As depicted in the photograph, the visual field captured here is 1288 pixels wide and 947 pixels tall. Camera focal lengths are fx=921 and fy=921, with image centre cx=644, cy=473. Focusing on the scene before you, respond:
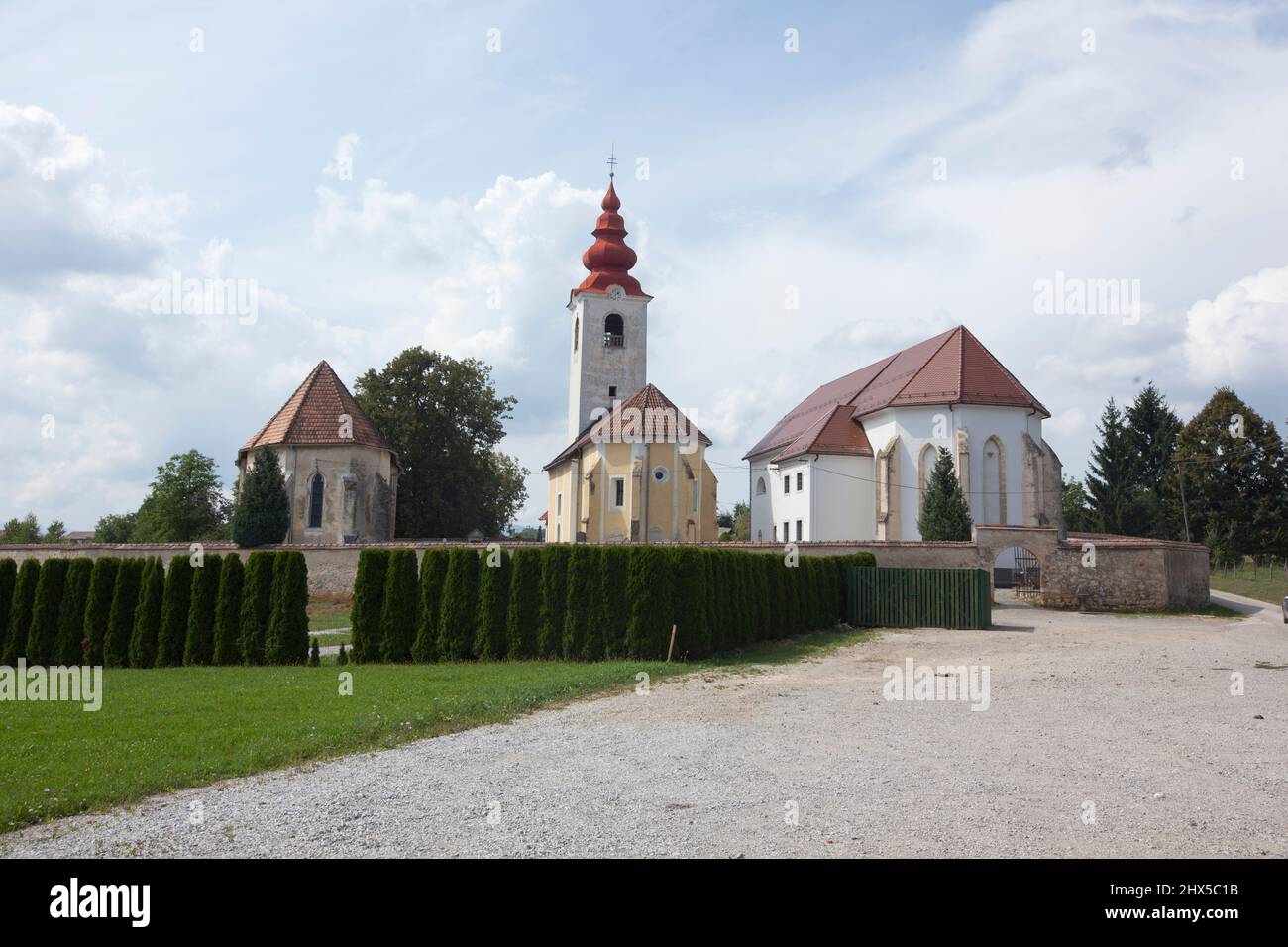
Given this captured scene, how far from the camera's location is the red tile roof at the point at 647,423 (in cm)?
4191

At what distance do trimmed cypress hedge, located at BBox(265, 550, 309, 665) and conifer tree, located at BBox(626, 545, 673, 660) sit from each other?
6160mm

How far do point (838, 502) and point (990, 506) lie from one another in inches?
290

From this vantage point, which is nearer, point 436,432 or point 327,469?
point 327,469

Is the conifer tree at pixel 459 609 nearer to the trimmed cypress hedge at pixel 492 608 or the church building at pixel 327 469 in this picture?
the trimmed cypress hedge at pixel 492 608

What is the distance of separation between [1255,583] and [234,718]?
166 feet

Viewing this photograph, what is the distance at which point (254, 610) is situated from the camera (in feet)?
57.1

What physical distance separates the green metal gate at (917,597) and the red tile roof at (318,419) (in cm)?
2380

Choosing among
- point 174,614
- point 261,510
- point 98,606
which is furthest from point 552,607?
point 261,510

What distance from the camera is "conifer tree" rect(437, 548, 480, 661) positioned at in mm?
16672

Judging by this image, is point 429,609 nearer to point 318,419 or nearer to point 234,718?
point 234,718

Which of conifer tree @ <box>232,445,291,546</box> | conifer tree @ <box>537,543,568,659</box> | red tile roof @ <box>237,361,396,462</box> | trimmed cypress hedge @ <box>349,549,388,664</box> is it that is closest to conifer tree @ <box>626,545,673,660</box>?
conifer tree @ <box>537,543,568,659</box>

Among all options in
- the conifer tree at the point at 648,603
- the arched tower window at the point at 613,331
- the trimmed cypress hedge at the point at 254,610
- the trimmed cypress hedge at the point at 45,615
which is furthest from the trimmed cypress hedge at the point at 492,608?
the arched tower window at the point at 613,331

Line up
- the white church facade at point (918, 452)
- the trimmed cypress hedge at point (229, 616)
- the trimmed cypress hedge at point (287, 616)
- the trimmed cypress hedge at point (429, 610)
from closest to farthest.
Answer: the trimmed cypress hedge at point (429, 610), the trimmed cypress hedge at point (287, 616), the trimmed cypress hedge at point (229, 616), the white church facade at point (918, 452)
